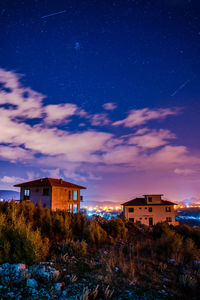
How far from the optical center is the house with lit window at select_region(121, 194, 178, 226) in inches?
1863

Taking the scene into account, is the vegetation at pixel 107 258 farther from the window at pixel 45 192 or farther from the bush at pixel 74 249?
the window at pixel 45 192

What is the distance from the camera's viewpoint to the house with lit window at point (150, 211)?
1863 inches

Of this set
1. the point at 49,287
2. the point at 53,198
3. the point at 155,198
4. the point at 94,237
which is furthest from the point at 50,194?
the point at 49,287

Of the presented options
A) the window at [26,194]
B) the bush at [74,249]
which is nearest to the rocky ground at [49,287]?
the bush at [74,249]

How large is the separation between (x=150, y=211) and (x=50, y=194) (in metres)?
27.0

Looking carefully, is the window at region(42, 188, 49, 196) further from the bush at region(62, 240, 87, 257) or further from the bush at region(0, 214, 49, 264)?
the bush at region(0, 214, 49, 264)

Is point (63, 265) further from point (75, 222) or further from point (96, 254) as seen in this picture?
point (75, 222)

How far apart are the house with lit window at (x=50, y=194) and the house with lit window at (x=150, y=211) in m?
17.4

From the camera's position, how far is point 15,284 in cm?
475

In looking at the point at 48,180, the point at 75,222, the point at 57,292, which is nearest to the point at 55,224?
the point at 75,222

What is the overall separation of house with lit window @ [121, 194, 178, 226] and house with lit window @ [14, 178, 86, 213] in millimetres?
17386

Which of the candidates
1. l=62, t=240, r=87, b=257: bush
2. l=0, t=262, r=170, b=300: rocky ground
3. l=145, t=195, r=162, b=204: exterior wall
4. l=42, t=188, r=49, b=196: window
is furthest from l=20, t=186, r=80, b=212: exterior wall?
l=0, t=262, r=170, b=300: rocky ground

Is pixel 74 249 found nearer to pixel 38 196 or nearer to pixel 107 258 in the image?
pixel 107 258

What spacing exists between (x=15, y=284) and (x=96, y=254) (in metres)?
3.86
